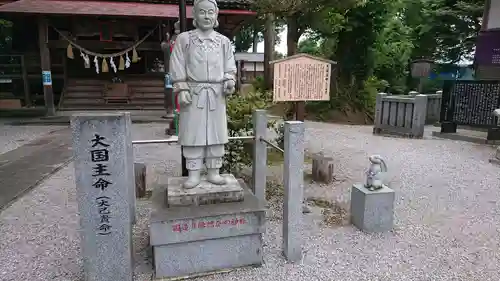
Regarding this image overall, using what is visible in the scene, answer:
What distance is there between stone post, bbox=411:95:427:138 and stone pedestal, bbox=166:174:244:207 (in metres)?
7.90

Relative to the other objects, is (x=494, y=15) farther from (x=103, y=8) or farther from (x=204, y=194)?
(x=103, y=8)

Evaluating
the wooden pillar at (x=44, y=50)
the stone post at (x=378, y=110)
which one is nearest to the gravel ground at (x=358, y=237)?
the stone post at (x=378, y=110)

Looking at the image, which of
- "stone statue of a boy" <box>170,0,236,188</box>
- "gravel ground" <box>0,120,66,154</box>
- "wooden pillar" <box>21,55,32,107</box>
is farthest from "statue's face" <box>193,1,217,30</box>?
"wooden pillar" <box>21,55,32,107</box>

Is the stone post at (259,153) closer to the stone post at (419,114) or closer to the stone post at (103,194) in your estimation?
the stone post at (103,194)

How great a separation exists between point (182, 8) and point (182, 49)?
2315 millimetres

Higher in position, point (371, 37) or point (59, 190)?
point (371, 37)

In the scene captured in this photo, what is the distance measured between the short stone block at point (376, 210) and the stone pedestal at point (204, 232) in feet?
4.55

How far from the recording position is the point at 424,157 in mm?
7723

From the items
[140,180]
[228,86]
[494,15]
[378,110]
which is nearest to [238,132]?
[140,180]

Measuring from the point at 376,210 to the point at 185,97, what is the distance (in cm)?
244

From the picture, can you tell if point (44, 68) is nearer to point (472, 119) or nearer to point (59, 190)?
point (59, 190)

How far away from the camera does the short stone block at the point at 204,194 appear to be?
10.4ft

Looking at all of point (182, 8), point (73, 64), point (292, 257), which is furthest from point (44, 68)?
point (292, 257)

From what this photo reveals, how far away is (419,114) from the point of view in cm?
969
